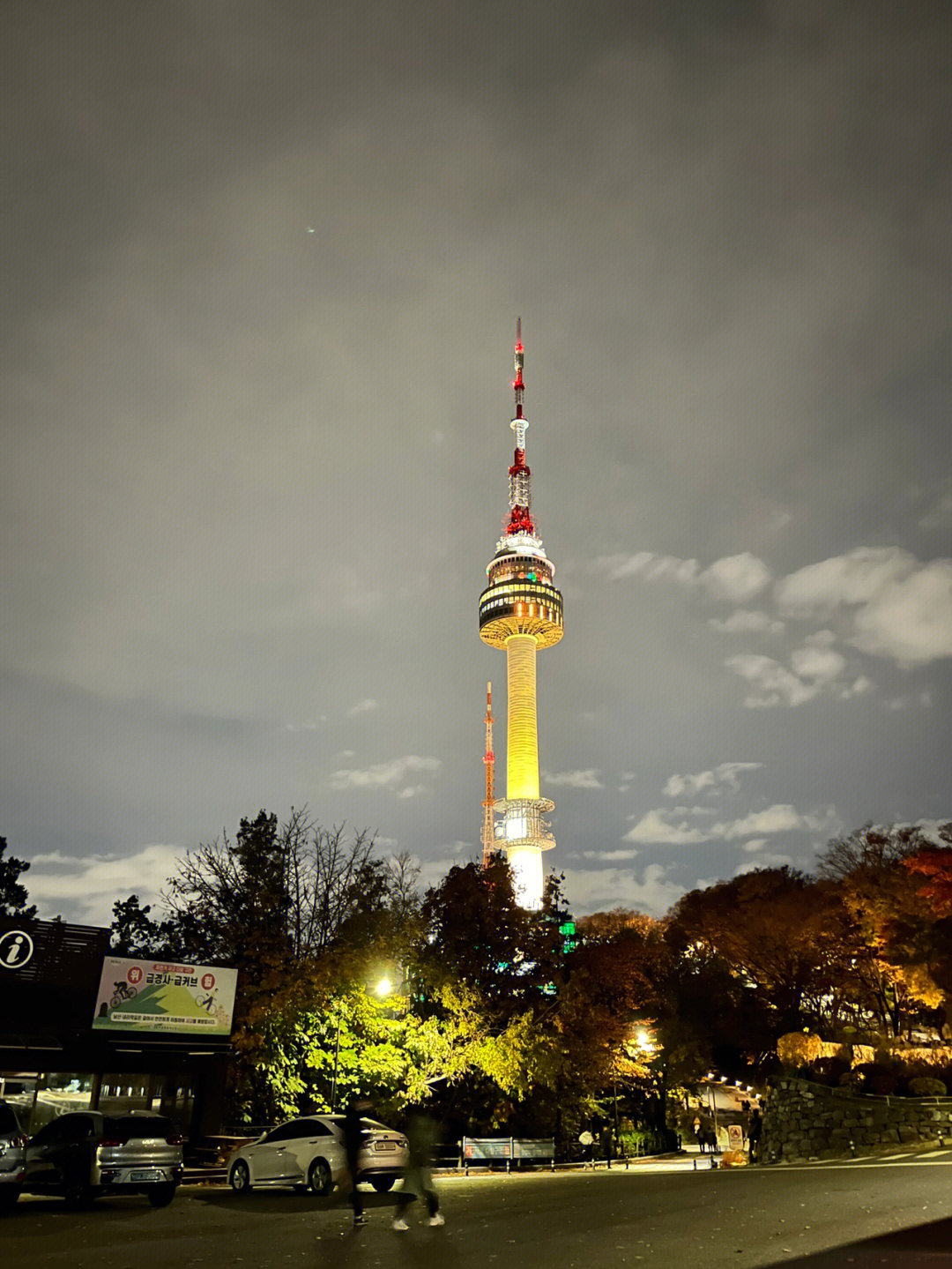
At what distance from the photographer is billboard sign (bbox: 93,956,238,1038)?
72.4ft

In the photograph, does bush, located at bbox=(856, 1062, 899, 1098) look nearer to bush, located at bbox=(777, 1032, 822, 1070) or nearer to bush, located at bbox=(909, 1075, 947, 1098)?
bush, located at bbox=(909, 1075, 947, 1098)

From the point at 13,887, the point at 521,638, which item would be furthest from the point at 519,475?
the point at 13,887

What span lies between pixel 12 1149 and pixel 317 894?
887 inches

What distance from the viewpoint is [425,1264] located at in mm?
9711

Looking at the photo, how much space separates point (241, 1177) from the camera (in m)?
18.0

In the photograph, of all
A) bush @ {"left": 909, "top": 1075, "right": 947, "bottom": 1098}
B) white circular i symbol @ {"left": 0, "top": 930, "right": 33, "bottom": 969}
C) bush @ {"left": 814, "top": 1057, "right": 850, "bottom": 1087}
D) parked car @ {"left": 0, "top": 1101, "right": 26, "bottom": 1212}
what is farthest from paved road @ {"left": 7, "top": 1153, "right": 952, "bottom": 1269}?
bush @ {"left": 814, "top": 1057, "right": 850, "bottom": 1087}

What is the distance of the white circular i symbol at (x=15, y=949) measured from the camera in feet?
69.4

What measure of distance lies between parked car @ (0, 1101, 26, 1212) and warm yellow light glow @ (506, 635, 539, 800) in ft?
368

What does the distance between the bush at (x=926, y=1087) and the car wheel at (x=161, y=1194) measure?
2716 centimetres

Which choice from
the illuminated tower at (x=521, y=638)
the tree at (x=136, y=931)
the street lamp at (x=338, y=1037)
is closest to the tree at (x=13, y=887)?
the tree at (x=136, y=931)

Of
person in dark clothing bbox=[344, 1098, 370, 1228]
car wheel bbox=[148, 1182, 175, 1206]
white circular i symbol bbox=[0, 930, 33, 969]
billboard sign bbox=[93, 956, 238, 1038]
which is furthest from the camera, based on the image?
billboard sign bbox=[93, 956, 238, 1038]

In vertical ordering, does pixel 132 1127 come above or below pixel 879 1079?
below

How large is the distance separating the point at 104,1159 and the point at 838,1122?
27.9 m

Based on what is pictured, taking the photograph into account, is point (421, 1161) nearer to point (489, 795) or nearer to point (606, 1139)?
point (606, 1139)
